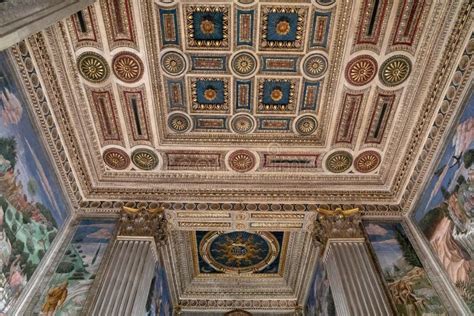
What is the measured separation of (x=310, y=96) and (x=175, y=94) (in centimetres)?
295

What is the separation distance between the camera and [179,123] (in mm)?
8922

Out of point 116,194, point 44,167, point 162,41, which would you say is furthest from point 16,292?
point 162,41

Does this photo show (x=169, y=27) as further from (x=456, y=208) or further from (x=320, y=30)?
(x=456, y=208)

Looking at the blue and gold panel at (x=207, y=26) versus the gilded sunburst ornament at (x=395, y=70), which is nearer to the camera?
the blue and gold panel at (x=207, y=26)

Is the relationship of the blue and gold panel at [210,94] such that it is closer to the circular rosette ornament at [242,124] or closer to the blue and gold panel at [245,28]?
the circular rosette ornament at [242,124]

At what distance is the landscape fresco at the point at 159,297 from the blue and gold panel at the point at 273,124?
13.0ft

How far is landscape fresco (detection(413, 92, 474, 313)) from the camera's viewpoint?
6.84 m

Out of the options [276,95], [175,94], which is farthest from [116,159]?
[276,95]

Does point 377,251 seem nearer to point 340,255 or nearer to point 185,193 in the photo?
point 340,255

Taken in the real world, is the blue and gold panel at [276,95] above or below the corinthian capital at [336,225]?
above

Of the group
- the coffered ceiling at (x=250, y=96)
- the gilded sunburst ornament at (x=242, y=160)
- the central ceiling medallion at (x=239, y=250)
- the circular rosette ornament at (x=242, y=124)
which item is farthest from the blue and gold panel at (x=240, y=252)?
the circular rosette ornament at (x=242, y=124)

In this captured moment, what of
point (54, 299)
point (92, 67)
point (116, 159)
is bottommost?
point (54, 299)

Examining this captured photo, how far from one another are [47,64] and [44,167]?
2.01 meters

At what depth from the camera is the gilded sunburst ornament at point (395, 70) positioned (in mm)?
7824
